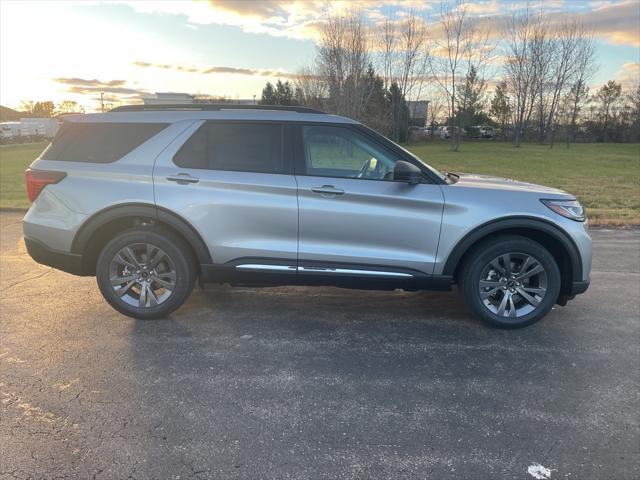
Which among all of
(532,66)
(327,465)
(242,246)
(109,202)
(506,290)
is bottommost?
(327,465)

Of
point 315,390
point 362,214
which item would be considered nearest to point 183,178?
point 362,214

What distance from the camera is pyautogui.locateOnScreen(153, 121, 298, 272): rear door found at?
4.08 m

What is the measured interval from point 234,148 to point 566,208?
2932 mm

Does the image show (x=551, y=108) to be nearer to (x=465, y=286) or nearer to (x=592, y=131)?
(x=592, y=131)

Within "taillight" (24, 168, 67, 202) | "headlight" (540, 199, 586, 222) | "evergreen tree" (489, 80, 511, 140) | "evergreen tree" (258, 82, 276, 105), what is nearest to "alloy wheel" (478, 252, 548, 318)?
"headlight" (540, 199, 586, 222)

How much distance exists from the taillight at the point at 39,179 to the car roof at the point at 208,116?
535mm

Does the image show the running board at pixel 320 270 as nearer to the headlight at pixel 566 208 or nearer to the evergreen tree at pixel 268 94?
the headlight at pixel 566 208

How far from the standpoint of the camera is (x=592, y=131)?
63688 mm

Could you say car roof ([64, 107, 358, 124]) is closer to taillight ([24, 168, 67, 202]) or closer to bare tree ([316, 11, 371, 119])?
taillight ([24, 168, 67, 202])

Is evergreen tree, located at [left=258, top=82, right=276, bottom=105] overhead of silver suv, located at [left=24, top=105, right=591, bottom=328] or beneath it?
overhead

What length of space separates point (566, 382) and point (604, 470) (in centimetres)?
94

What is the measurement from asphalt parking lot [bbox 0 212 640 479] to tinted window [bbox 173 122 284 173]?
1.43 meters

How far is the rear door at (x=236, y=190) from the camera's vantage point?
408cm

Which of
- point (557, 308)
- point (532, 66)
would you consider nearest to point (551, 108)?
point (532, 66)
